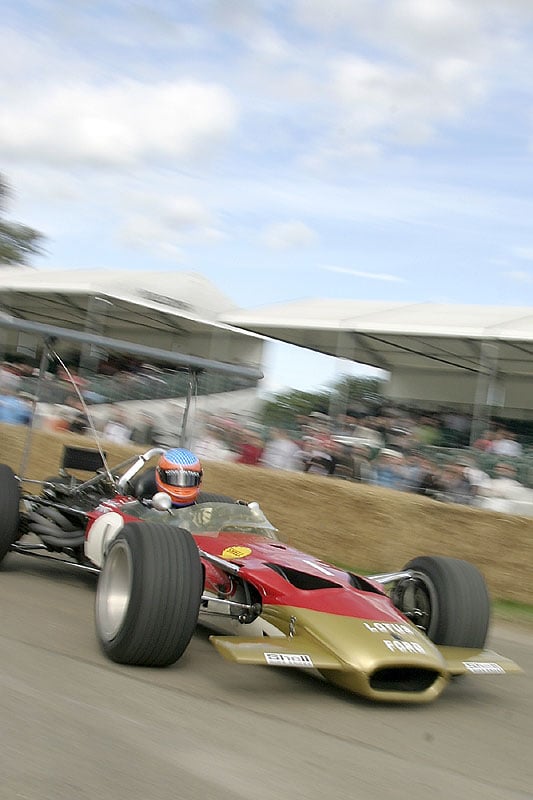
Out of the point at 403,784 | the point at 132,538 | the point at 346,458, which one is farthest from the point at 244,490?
the point at 403,784

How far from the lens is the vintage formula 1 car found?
4.64m

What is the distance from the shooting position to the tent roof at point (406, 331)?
15.4 m

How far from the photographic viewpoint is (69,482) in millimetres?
8203

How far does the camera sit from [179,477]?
6.66 metres

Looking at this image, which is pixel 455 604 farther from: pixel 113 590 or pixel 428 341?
pixel 428 341

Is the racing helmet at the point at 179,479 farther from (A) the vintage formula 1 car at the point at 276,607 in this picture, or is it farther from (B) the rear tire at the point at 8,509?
(B) the rear tire at the point at 8,509

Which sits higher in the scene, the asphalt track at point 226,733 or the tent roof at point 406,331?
the tent roof at point 406,331

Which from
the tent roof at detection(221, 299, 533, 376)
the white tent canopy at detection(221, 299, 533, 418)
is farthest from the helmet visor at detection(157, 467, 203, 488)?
the tent roof at detection(221, 299, 533, 376)

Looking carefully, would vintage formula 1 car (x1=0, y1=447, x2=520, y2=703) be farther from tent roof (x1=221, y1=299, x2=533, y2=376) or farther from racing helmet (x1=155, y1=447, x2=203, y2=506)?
tent roof (x1=221, y1=299, x2=533, y2=376)

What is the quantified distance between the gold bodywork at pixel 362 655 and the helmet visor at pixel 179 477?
178 centimetres

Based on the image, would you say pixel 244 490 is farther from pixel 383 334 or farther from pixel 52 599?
pixel 383 334

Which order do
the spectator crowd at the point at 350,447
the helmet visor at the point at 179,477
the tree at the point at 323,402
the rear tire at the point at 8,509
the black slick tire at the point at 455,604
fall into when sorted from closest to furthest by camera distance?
the black slick tire at the point at 455,604
the helmet visor at the point at 179,477
the rear tire at the point at 8,509
the spectator crowd at the point at 350,447
the tree at the point at 323,402

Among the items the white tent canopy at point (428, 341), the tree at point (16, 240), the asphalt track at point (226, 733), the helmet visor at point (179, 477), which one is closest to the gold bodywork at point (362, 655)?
the asphalt track at point (226, 733)

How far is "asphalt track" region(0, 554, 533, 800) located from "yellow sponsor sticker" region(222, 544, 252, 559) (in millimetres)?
534
